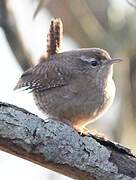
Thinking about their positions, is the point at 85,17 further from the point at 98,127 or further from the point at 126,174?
the point at 126,174

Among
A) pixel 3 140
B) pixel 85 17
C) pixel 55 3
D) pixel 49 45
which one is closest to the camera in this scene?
pixel 3 140

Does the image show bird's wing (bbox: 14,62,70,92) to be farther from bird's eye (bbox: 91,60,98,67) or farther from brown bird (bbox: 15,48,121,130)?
bird's eye (bbox: 91,60,98,67)

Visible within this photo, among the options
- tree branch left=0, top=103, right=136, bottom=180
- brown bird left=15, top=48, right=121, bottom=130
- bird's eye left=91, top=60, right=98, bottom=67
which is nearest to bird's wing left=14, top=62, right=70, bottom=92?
brown bird left=15, top=48, right=121, bottom=130

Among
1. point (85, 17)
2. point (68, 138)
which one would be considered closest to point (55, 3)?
point (85, 17)

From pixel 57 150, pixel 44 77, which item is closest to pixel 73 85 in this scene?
pixel 44 77

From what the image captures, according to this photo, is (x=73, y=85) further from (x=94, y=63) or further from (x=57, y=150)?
(x=57, y=150)

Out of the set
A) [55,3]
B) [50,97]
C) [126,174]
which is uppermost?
[55,3]

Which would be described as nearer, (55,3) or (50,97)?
(50,97)
